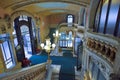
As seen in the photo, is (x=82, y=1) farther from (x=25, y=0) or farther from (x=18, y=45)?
(x=18, y=45)

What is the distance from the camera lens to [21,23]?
9.55 m

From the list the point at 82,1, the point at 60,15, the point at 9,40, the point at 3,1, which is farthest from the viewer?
the point at 60,15

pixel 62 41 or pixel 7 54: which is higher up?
pixel 7 54

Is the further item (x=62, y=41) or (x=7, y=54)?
(x=62, y=41)

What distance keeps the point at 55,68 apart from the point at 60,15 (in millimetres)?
8716

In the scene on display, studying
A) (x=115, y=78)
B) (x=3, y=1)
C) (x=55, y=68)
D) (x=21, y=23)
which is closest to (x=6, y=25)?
(x=3, y=1)

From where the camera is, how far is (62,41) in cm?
1512

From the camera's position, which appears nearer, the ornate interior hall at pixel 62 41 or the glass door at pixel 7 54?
the ornate interior hall at pixel 62 41

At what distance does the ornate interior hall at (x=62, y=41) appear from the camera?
2621 mm

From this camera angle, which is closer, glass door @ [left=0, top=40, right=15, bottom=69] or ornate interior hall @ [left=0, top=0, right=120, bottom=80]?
ornate interior hall @ [left=0, top=0, right=120, bottom=80]

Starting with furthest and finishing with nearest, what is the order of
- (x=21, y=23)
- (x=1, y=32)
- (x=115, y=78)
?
(x=21, y=23) < (x=1, y=32) < (x=115, y=78)

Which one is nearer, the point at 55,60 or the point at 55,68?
the point at 55,68

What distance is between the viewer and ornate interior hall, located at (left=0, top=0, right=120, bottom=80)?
262 cm

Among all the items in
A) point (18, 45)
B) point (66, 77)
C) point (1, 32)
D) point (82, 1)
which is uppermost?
point (82, 1)
